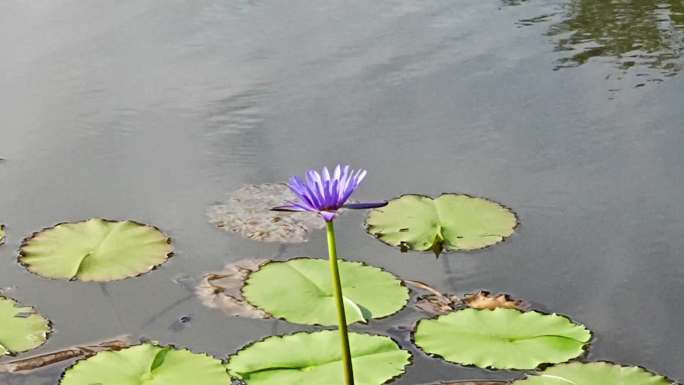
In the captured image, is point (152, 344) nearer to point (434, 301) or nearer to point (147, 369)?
point (147, 369)

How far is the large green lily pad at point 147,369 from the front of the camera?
1922mm

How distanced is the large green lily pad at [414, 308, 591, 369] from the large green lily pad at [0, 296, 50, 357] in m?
0.79

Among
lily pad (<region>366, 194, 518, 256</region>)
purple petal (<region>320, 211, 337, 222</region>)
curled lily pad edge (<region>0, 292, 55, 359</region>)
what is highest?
purple petal (<region>320, 211, 337, 222</region>)

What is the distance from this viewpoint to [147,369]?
77.0 inches

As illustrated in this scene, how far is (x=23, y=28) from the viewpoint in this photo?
3.80 metres

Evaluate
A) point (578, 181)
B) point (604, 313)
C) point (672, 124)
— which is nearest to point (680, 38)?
point (672, 124)

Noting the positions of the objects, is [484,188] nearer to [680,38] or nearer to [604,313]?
[604,313]

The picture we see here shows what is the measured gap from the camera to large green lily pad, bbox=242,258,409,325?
217cm

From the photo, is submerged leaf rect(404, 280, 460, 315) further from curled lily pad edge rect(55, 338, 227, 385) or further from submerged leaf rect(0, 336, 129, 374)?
submerged leaf rect(0, 336, 129, 374)

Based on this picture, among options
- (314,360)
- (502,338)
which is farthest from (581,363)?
(314,360)

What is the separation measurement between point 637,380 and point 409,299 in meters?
0.54

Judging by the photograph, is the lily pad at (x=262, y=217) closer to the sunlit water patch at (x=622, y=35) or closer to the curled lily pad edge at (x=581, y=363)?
the curled lily pad edge at (x=581, y=363)

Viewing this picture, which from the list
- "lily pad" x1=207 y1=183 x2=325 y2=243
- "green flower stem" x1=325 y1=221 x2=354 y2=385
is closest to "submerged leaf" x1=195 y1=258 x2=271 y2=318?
"lily pad" x1=207 y1=183 x2=325 y2=243

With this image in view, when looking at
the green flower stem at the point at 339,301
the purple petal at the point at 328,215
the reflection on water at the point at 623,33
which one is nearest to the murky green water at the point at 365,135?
the reflection on water at the point at 623,33
